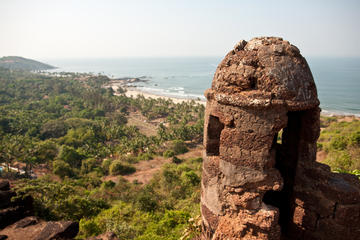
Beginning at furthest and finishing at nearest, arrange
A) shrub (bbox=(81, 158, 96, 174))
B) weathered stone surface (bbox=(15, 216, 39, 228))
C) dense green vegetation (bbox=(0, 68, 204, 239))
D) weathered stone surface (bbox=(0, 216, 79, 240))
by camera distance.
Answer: shrub (bbox=(81, 158, 96, 174)) < dense green vegetation (bbox=(0, 68, 204, 239)) < weathered stone surface (bbox=(15, 216, 39, 228)) < weathered stone surface (bbox=(0, 216, 79, 240))

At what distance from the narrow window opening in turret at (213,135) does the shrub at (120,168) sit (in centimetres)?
3449

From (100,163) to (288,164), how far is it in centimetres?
4108

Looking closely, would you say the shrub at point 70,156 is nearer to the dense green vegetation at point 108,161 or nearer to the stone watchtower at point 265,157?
the dense green vegetation at point 108,161

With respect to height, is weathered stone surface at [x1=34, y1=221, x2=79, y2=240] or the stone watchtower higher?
the stone watchtower

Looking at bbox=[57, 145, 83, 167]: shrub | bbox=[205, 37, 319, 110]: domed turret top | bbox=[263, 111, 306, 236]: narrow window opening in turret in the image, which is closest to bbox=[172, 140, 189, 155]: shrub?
bbox=[57, 145, 83, 167]: shrub

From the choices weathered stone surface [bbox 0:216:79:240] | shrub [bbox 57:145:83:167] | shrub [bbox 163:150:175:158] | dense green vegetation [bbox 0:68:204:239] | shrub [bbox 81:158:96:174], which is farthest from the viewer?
shrub [bbox 163:150:175:158]

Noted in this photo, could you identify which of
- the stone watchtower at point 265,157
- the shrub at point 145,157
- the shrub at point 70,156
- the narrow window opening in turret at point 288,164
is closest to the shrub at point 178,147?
the shrub at point 145,157

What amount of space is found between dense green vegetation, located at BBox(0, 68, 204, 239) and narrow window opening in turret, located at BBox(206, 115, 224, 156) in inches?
171

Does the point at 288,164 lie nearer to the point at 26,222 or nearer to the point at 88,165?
the point at 26,222

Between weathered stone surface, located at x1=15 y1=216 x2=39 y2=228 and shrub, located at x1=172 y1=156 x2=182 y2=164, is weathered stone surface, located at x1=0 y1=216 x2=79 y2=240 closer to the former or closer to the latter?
weathered stone surface, located at x1=15 y1=216 x2=39 y2=228

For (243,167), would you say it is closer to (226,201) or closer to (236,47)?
(226,201)

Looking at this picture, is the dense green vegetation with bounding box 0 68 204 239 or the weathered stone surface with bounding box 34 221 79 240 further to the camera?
the dense green vegetation with bounding box 0 68 204 239

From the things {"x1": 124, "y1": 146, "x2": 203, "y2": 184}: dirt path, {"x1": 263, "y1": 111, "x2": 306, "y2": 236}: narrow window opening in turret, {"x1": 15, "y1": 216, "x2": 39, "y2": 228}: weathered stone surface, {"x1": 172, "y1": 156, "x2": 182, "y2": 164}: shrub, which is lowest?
{"x1": 124, "y1": 146, "x2": 203, "y2": 184}: dirt path

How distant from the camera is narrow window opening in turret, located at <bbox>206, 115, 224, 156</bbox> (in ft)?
21.5
